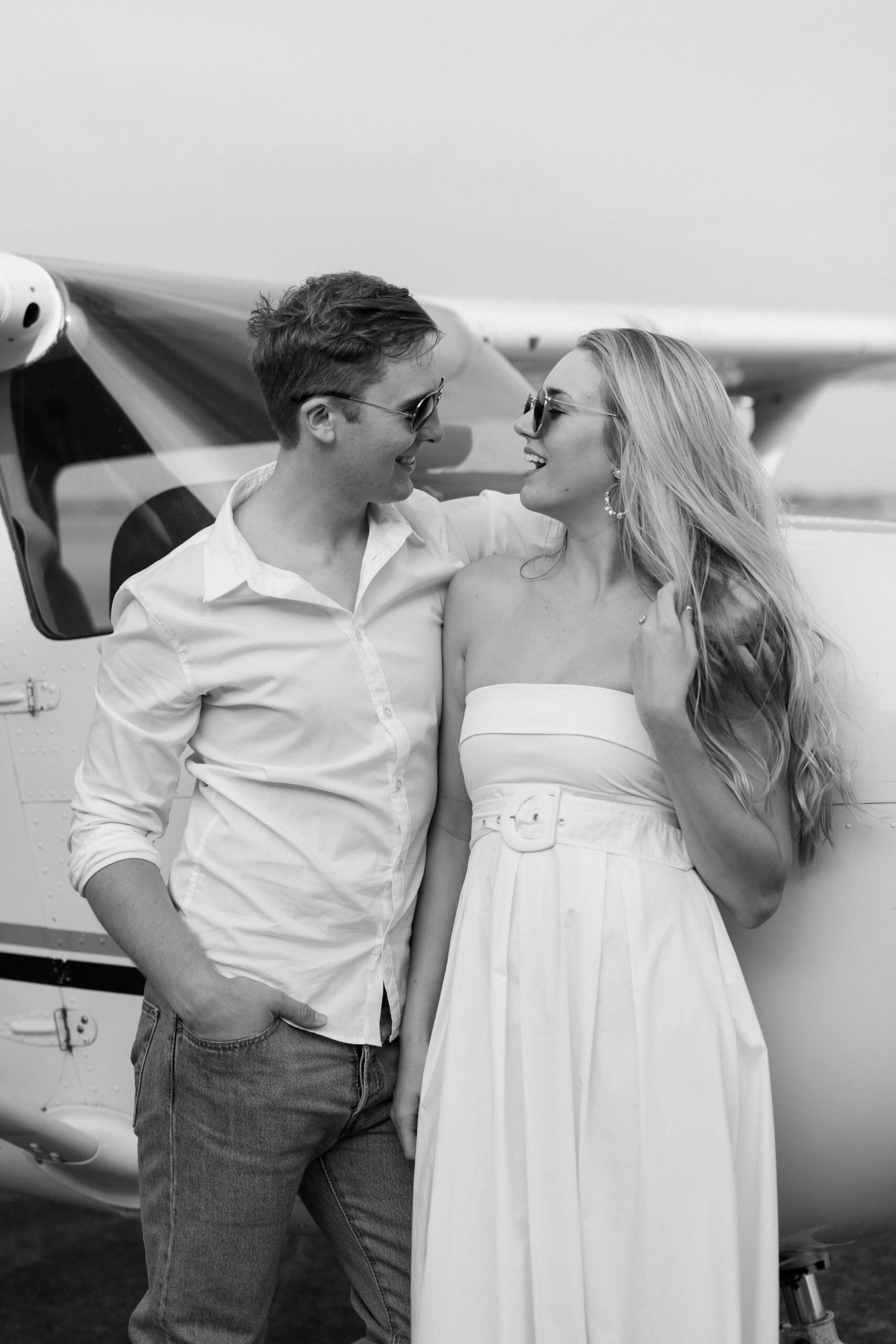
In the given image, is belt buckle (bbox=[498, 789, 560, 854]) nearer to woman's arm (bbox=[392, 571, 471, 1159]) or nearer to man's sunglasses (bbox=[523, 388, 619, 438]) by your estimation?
woman's arm (bbox=[392, 571, 471, 1159])

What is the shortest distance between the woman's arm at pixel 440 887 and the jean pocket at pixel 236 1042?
184 millimetres

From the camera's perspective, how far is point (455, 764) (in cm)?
165

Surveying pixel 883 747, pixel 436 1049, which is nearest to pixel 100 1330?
pixel 436 1049

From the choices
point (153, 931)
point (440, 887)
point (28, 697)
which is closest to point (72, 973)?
point (28, 697)

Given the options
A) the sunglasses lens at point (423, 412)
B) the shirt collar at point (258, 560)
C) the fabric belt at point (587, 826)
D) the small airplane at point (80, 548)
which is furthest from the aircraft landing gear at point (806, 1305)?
the sunglasses lens at point (423, 412)

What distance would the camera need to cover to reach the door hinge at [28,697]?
228 cm

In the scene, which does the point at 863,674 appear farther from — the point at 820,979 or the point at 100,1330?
the point at 100,1330

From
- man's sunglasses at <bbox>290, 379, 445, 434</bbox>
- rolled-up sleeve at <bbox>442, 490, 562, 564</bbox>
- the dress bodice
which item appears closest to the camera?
the dress bodice

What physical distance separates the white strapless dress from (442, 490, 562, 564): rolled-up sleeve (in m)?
0.45

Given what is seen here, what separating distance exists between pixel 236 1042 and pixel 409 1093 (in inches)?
9.2

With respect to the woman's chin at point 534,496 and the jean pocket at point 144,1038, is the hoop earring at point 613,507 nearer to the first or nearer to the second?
the woman's chin at point 534,496

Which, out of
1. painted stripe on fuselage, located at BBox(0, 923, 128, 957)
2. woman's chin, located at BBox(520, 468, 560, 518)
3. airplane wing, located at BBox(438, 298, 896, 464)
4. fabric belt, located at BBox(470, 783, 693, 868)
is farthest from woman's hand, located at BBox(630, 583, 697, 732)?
airplane wing, located at BBox(438, 298, 896, 464)

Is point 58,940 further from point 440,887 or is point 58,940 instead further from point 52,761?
point 440,887

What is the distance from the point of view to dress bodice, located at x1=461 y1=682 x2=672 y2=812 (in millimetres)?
1477
